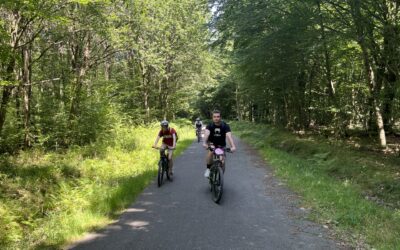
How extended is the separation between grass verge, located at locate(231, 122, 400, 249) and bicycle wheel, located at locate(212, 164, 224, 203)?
6.65ft

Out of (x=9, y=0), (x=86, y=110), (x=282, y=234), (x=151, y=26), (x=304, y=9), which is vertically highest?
(x=151, y=26)

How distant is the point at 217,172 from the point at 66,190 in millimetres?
4657

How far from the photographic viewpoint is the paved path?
20.9 feet

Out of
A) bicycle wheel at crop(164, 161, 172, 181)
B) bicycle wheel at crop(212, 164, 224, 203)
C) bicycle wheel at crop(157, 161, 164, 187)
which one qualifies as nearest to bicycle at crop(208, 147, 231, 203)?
bicycle wheel at crop(212, 164, 224, 203)

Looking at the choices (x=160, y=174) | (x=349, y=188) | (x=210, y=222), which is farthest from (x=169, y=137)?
(x=349, y=188)

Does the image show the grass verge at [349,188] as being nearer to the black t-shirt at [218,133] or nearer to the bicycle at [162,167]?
the black t-shirt at [218,133]

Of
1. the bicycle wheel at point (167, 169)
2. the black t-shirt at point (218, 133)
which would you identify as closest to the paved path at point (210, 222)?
the bicycle wheel at point (167, 169)

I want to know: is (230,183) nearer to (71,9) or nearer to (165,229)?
(165,229)

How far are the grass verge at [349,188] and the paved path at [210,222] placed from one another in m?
0.57

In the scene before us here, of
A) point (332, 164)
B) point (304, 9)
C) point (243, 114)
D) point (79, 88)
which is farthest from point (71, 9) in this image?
point (243, 114)

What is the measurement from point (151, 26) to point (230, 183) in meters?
16.4

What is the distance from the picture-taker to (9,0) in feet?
30.0

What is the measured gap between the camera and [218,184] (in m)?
9.21

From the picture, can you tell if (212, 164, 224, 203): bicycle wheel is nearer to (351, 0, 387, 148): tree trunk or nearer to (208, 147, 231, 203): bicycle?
(208, 147, 231, 203): bicycle
